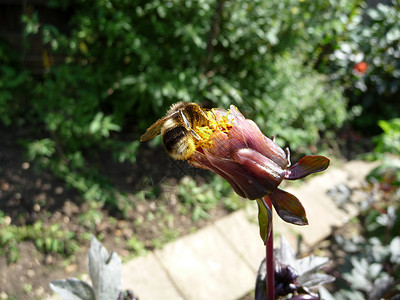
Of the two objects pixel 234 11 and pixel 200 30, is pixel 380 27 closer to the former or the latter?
pixel 234 11

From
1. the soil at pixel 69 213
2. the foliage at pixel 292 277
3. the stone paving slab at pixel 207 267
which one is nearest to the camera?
the foliage at pixel 292 277

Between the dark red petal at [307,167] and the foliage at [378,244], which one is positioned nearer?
the dark red petal at [307,167]

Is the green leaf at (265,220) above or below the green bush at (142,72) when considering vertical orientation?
above

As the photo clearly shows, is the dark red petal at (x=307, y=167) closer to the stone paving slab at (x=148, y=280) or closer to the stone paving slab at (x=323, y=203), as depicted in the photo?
the stone paving slab at (x=148, y=280)

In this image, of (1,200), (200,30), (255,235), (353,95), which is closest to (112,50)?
(200,30)

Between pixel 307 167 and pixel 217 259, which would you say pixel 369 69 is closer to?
pixel 217 259

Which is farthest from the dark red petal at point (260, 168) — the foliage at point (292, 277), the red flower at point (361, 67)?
the red flower at point (361, 67)

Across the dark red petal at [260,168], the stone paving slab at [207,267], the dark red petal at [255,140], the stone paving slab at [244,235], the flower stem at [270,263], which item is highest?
the dark red petal at [255,140]
